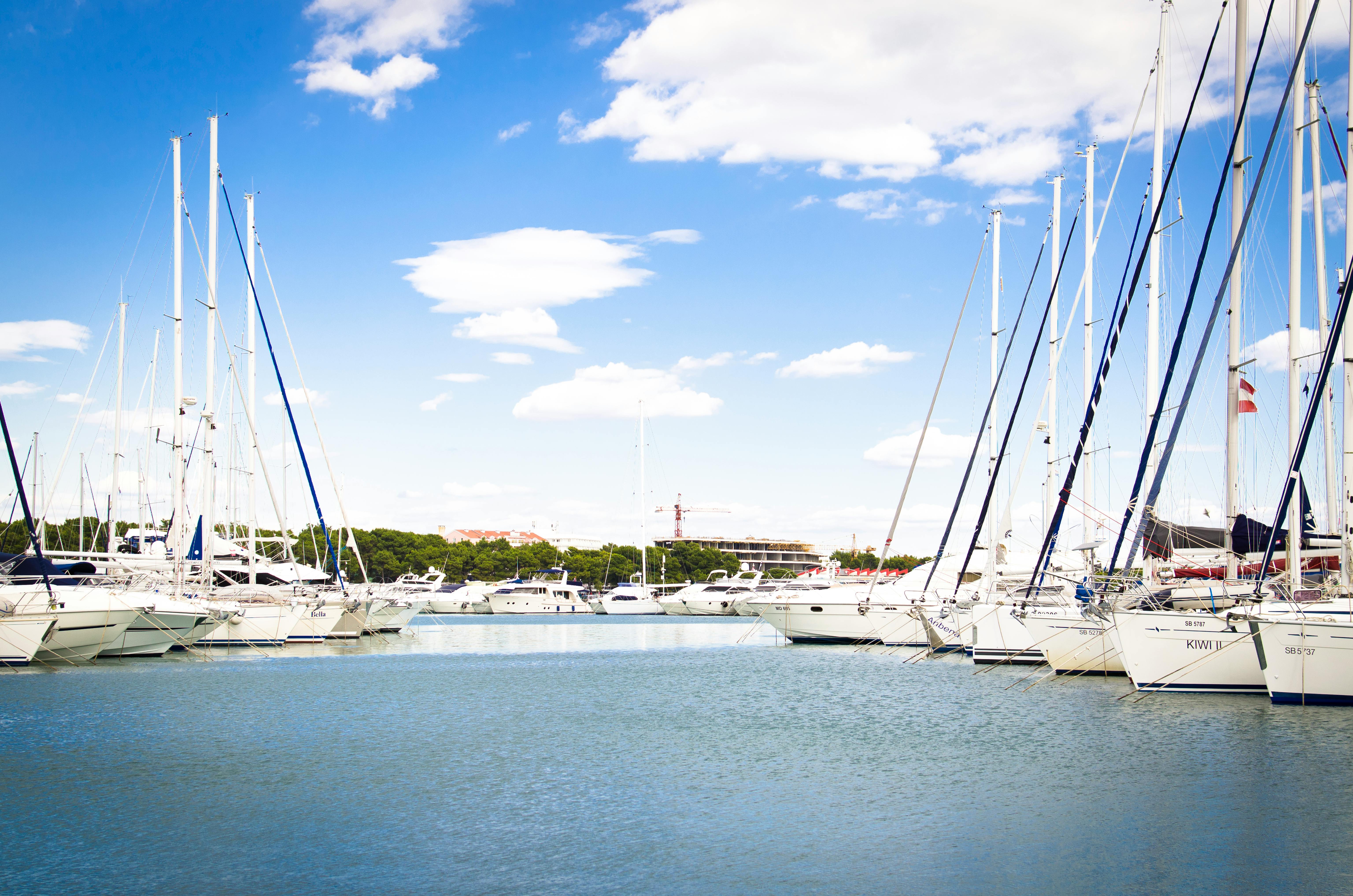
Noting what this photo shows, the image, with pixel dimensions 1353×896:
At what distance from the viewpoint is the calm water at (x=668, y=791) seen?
1289 centimetres

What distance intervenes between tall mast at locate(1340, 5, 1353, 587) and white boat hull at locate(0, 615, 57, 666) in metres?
35.9

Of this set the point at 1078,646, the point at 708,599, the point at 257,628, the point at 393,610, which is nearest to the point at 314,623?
the point at 257,628

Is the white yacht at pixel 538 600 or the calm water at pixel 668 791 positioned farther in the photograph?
the white yacht at pixel 538 600

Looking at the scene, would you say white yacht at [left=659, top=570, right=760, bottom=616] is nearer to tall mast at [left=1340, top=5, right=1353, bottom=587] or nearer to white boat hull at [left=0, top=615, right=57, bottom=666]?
white boat hull at [left=0, top=615, right=57, bottom=666]

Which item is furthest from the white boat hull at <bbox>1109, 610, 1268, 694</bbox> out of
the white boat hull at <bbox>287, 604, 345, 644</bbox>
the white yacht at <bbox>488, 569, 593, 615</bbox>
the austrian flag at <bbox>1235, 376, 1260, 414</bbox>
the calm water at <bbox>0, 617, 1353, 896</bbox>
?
the white yacht at <bbox>488, 569, 593, 615</bbox>

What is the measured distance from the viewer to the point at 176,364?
140 ft

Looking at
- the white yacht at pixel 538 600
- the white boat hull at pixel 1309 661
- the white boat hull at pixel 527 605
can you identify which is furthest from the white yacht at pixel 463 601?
the white boat hull at pixel 1309 661

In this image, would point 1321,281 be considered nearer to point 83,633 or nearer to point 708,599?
point 83,633

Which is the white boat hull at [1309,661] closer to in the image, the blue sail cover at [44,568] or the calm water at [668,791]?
the calm water at [668,791]

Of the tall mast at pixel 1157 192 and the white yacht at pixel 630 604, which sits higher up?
the tall mast at pixel 1157 192

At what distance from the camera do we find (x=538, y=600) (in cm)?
12444

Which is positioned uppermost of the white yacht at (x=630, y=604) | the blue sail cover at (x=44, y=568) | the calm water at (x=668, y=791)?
the blue sail cover at (x=44, y=568)

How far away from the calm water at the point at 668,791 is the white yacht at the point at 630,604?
9135cm

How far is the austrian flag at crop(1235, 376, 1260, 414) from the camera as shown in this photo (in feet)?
89.5
